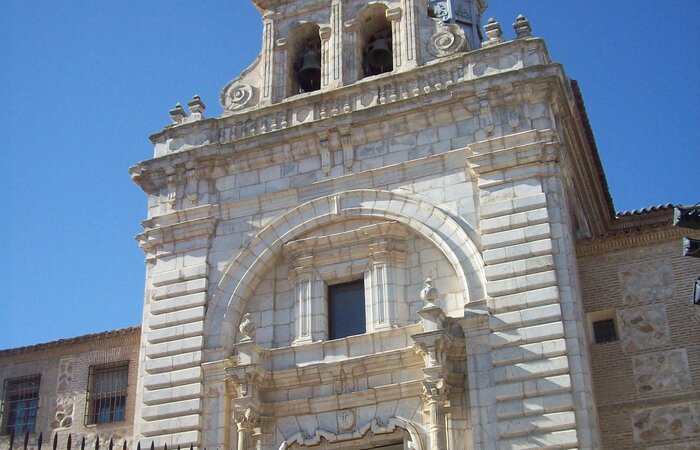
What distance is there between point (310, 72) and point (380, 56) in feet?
4.50

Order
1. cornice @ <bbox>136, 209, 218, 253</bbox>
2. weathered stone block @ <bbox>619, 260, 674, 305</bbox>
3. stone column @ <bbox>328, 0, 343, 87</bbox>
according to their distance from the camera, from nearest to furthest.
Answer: weathered stone block @ <bbox>619, 260, 674, 305</bbox>, cornice @ <bbox>136, 209, 218, 253</bbox>, stone column @ <bbox>328, 0, 343, 87</bbox>

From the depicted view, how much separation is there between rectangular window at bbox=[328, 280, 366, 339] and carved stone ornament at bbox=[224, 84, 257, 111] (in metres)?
4.32

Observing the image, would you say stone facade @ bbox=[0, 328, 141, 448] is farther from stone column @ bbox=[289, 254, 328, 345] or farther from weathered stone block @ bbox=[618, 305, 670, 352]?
weathered stone block @ bbox=[618, 305, 670, 352]

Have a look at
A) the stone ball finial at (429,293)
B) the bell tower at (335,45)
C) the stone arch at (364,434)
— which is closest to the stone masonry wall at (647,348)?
the stone ball finial at (429,293)

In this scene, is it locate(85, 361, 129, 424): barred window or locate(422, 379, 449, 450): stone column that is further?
locate(85, 361, 129, 424): barred window

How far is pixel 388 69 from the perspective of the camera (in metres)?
19.2

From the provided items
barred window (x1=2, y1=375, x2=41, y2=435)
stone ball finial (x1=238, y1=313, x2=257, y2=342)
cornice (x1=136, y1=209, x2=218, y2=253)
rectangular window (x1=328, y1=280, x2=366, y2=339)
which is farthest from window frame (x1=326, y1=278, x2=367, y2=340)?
barred window (x1=2, y1=375, x2=41, y2=435)

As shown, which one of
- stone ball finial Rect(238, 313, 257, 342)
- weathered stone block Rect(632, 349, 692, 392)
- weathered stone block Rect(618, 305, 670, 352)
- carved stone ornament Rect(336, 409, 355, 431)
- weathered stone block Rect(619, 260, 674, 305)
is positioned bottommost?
carved stone ornament Rect(336, 409, 355, 431)

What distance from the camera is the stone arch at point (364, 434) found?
14.7 m

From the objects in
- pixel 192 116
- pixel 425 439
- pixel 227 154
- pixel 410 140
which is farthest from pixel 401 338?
Result: pixel 192 116

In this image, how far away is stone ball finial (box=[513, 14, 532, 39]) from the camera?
56.6 ft

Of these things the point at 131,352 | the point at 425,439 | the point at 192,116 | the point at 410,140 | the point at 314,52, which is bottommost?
the point at 425,439

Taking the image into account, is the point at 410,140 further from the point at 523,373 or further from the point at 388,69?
the point at 523,373

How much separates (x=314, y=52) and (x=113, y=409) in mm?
7570
